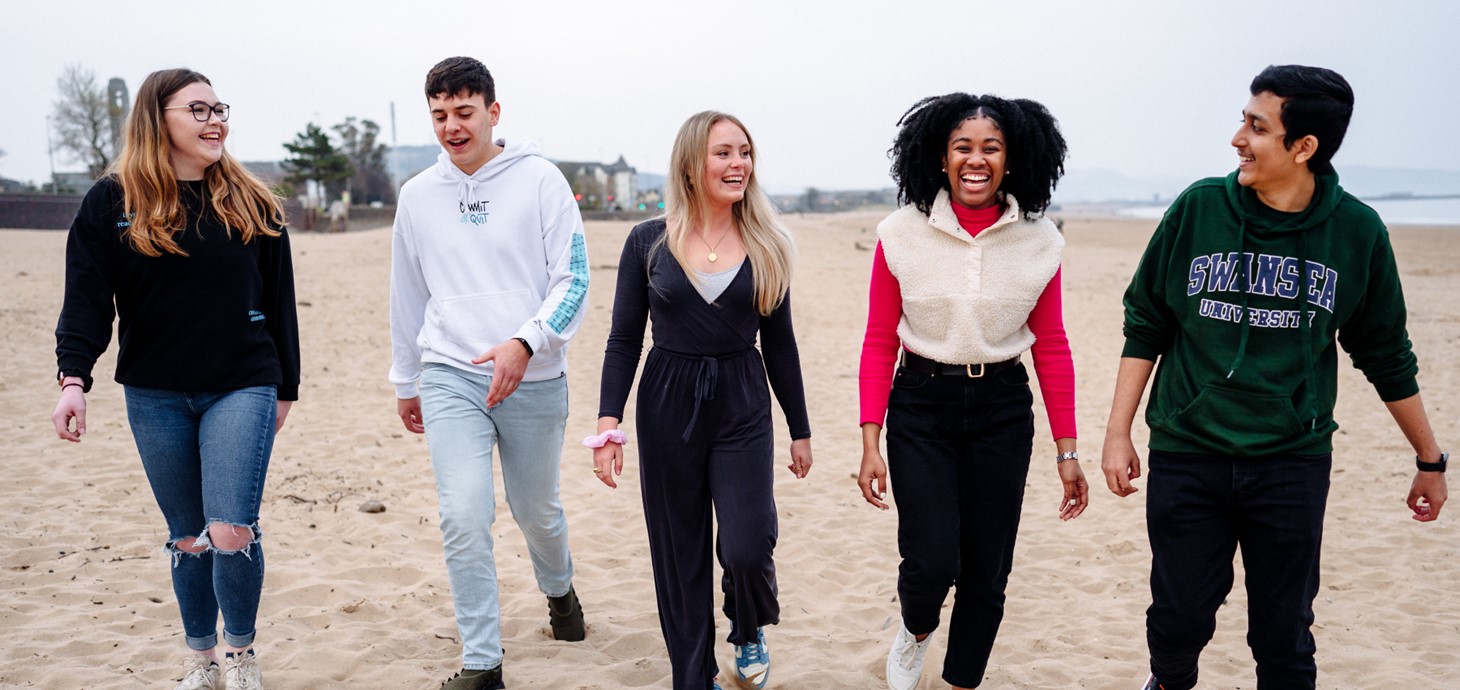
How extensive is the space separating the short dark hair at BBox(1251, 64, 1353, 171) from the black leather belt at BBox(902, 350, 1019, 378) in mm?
1007

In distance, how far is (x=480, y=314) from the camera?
141 inches

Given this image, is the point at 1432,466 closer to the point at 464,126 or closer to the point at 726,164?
the point at 726,164

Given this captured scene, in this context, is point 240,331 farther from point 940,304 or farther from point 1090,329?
point 1090,329

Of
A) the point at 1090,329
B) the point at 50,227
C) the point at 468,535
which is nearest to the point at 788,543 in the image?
the point at 468,535

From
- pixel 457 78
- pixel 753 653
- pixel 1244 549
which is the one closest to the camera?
pixel 1244 549

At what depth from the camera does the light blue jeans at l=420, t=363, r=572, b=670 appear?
3416 mm

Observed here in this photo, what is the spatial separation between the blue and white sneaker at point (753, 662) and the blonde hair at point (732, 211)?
1218 millimetres

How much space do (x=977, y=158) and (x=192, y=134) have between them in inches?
98.0

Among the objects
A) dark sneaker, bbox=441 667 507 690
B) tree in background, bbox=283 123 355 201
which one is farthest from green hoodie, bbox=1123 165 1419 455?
tree in background, bbox=283 123 355 201

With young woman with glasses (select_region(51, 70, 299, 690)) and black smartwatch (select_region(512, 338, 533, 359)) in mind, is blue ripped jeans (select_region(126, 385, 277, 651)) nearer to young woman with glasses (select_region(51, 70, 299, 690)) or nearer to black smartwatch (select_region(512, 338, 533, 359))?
young woman with glasses (select_region(51, 70, 299, 690))

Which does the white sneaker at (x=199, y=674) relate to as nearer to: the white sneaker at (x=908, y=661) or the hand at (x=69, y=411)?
the hand at (x=69, y=411)

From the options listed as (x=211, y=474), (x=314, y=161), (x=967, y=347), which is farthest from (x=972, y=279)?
(x=314, y=161)

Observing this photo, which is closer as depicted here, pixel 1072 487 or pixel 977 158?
pixel 977 158

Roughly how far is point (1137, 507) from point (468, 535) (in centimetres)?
455
